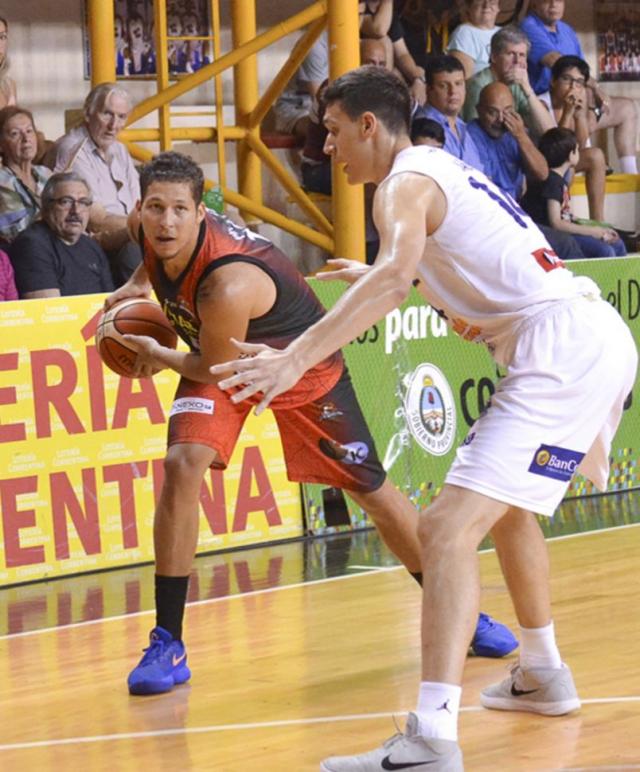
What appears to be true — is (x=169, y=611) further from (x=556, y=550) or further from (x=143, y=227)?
(x=556, y=550)

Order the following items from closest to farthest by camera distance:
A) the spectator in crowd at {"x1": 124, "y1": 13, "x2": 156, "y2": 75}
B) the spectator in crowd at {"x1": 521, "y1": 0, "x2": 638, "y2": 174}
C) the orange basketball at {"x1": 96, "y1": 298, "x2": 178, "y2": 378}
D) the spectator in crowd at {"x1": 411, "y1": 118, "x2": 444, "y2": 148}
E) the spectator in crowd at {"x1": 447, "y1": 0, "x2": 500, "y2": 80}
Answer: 1. the orange basketball at {"x1": 96, "y1": 298, "x2": 178, "y2": 378}
2. the spectator in crowd at {"x1": 411, "y1": 118, "x2": 444, "y2": 148}
3. the spectator in crowd at {"x1": 124, "y1": 13, "x2": 156, "y2": 75}
4. the spectator in crowd at {"x1": 447, "y1": 0, "x2": 500, "y2": 80}
5. the spectator in crowd at {"x1": 521, "y1": 0, "x2": 638, "y2": 174}

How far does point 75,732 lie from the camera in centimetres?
533

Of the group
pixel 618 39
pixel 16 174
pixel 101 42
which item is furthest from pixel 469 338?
pixel 618 39

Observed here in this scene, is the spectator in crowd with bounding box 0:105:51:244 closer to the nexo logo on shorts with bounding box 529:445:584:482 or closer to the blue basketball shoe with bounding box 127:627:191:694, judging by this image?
the blue basketball shoe with bounding box 127:627:191:694

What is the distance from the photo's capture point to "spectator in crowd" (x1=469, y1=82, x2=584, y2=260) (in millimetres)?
11852

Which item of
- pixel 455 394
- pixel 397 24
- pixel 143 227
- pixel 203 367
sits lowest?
pixel 455 394

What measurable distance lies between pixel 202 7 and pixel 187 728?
825 cm

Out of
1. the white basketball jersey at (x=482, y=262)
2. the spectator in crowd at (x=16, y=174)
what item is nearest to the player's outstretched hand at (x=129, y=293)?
the white basketball jersey at (x=482, y=262)

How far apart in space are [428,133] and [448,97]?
89 centimetres

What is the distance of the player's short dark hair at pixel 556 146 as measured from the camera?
12133 mm

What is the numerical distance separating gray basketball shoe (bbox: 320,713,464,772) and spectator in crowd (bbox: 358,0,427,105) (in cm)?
791

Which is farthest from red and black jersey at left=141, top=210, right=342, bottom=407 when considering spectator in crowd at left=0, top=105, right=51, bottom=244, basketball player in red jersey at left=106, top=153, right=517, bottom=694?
spectator in crowd at left=0, top=105, right=51, bottom=244

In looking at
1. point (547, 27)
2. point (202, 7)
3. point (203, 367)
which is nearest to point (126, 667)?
point (203, 367)

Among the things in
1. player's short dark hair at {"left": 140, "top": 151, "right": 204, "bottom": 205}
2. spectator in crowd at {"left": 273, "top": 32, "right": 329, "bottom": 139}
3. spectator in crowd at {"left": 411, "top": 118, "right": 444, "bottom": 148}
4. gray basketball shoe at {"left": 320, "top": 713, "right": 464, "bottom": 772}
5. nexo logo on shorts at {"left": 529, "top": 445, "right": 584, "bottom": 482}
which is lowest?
gray basketball shoe at {"left": 320, "top": 713, "right": 464, "bottom": 772}
